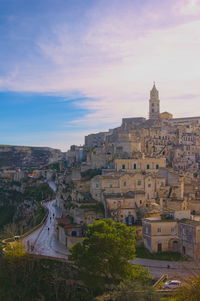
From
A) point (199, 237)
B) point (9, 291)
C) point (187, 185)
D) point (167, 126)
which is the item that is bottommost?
point (9, 291)

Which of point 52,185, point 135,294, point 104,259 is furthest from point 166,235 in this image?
point 52,185

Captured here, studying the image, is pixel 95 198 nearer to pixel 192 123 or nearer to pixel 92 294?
pixel 92 294

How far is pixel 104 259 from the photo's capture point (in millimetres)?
27875

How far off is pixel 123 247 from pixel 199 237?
30.5 ft

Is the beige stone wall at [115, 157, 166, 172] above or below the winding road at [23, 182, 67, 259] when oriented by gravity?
above

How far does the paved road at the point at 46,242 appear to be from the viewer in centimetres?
3694

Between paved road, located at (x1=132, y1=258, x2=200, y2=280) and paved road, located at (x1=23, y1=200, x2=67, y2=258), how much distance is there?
8.26m

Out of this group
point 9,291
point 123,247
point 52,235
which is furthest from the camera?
point 52,235

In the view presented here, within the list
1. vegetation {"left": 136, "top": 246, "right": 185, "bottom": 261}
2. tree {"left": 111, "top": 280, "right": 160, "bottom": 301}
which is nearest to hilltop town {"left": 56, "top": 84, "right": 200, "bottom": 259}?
vegetation {"left": 136, "top": 246, "right": 185, "bottom": 261}

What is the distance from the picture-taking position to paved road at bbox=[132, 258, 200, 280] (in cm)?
2956

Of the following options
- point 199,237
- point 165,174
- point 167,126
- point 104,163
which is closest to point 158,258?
point 199,237

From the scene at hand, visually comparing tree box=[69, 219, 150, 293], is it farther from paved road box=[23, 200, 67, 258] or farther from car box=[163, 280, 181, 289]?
paved road box=[23, 200, 67, 258]

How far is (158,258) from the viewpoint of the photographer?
34469mm

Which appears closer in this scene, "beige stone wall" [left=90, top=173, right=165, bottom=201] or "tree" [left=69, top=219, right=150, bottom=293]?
"tree" [left=69, top=219, right=150, bottom=293]
